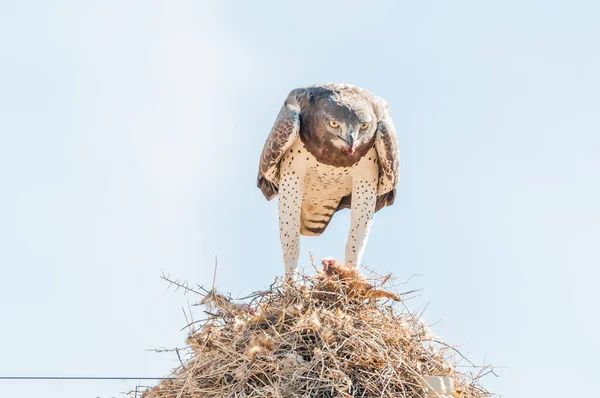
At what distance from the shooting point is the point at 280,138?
27.5ft

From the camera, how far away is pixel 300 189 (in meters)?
8.60

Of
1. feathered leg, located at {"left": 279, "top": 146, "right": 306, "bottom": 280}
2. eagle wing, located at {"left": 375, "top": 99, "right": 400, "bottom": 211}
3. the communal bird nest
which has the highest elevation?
eagle wing, located at {"left": 375, "top": 99, "right": 400, "bottom": 211}

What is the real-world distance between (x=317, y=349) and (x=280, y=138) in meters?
2.94

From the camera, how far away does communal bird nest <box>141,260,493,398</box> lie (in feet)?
18.9

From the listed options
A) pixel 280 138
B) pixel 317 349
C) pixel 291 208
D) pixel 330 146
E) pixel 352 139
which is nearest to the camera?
pixel 317 349

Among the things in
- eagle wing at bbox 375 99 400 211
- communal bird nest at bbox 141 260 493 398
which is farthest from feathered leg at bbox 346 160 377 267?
communal bird nest at bbox 141 260 493 398

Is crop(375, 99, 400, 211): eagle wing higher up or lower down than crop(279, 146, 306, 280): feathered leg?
higher up

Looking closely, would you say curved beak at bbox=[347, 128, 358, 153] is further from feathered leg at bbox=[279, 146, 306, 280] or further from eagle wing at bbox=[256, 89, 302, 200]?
feathered leg at bbox=[279, 146, 306, 280]

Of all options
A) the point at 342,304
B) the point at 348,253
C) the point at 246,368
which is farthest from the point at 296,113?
the point at 246,368

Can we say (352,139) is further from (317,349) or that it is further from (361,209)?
(317,349)

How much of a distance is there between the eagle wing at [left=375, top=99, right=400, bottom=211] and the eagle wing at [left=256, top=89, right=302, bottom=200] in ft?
2.54

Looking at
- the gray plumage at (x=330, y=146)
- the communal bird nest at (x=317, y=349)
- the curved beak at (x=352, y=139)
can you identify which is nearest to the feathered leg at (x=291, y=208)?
the gray plumage at (x=330, y=146)

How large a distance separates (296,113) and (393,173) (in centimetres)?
107

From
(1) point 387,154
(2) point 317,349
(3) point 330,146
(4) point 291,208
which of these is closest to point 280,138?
(3) point 330,146
